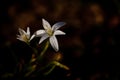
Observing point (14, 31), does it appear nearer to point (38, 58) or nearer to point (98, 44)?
point (98, 44)

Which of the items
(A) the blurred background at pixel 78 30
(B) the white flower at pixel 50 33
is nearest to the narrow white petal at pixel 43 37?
(B) the white flower at pixel 50 33

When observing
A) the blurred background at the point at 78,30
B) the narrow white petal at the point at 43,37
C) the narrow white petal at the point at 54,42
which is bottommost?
the narrow white petal at the point at 54,42

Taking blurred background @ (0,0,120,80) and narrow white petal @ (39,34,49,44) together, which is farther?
blurred background @ (0,0,120,80)

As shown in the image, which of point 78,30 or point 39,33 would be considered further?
point 78,30

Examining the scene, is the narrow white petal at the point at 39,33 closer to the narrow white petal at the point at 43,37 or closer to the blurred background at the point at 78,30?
the narrow white petal at the point at 43,37

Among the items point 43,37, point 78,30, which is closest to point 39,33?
point 43,37

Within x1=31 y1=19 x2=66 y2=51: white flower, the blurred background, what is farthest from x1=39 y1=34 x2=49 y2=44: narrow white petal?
the blurred background

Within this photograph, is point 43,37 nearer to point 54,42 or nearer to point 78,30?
point 54,42

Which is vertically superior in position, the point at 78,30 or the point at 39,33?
the point at 78,30

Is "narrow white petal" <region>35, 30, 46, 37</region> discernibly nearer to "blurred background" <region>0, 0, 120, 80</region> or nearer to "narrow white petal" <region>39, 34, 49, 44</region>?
"narrow white petal" <region>39, 34, 49, 44</region>

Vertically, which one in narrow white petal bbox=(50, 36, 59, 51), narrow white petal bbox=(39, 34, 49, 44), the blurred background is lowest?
narrow white petal bbox=(50, 36, 59, 51)
